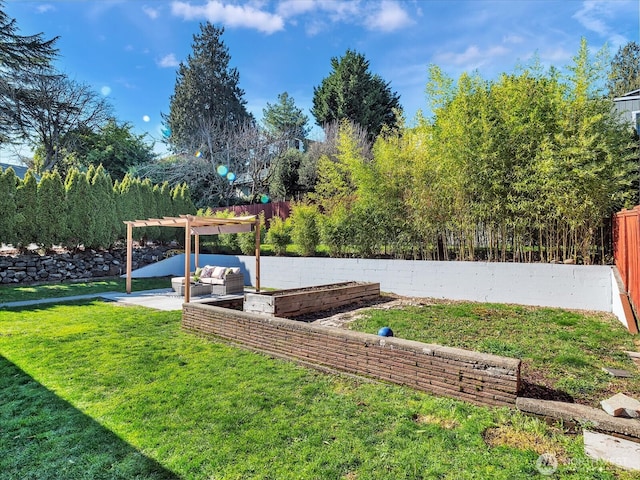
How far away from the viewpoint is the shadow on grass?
1.88 m

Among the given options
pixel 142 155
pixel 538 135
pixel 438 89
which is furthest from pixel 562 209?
pixel 142 155

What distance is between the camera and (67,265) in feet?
33.9

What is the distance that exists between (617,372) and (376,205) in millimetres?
5202

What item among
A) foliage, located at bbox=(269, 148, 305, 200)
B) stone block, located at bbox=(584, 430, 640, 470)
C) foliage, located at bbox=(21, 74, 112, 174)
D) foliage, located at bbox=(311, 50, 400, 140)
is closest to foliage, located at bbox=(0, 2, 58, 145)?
foliage, located at bbox=(21, 74, 112, 174)

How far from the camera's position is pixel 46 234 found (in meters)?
10.1

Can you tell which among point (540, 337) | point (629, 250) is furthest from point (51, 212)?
point (629, 250)

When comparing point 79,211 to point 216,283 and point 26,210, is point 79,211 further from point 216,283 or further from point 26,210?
point 216,283

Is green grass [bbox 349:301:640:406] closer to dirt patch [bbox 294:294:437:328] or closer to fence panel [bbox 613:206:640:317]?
dirt patch [bbox 294:294:437:328]

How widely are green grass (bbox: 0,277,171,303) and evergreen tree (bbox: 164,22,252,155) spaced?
1532 cm

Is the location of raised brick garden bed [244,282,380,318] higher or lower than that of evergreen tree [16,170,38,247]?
lower

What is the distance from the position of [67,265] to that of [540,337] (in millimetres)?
11280

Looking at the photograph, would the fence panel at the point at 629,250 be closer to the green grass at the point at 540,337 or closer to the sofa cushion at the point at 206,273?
the green grass at the point at 540,337

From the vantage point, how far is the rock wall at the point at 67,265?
9.45 meters

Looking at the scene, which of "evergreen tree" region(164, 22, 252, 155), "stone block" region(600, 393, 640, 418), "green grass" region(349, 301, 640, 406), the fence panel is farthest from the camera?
"evergreen tree" region(164, 22, 252, 155)
